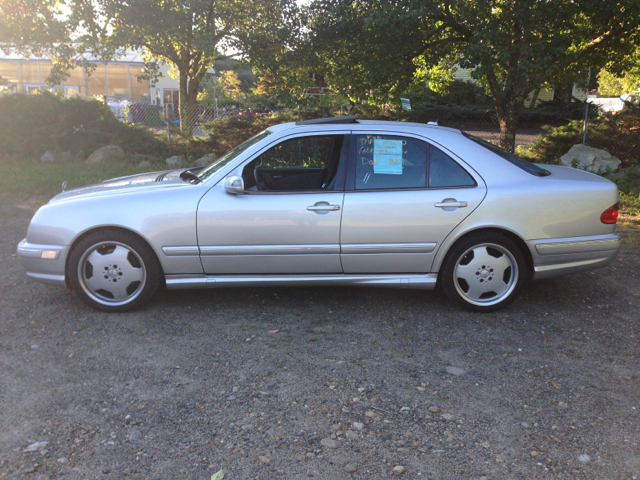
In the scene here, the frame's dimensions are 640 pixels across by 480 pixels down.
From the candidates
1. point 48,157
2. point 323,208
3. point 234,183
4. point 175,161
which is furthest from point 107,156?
point 323,208

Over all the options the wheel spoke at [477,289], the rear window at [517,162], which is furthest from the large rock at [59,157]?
the wheel spoke at [477,289]

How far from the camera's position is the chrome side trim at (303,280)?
441 centimetres

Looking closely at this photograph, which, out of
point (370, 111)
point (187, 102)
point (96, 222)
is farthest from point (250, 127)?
point (96, 222)

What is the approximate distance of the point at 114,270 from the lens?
437cm

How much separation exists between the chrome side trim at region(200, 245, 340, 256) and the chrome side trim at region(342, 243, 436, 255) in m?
0.11

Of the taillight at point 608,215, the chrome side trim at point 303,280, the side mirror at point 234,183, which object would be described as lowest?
the chrome side trim at point 303,280

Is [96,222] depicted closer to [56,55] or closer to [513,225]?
[513,225]

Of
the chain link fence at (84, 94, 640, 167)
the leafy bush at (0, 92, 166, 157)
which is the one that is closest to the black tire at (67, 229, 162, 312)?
the chain link fence at (84, 94, 640, 167)

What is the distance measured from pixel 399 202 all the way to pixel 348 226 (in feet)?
1.52

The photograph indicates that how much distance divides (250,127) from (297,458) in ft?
40.7

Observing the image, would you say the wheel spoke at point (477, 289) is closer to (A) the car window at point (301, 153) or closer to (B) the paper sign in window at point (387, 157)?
(B) the paper sign in window at point (387, 157)

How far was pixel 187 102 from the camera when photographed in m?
16.1

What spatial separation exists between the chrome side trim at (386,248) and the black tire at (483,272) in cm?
24

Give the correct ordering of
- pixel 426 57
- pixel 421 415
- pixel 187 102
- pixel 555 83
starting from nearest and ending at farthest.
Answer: pixel 421 415 → pixel 426 57 → pixel 555 83 → pixel 187 102
